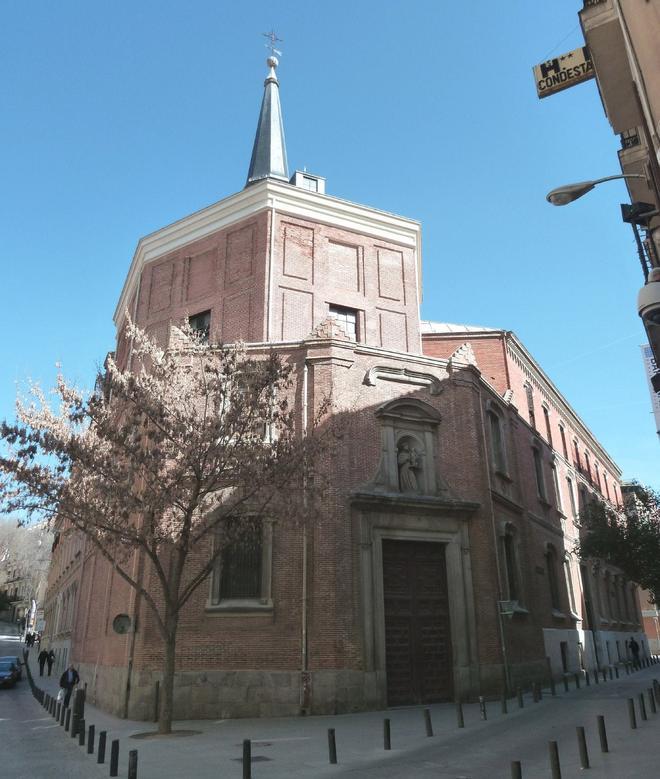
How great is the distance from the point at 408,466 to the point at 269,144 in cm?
1716

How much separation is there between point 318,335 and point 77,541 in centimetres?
2037

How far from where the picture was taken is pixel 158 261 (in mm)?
25812

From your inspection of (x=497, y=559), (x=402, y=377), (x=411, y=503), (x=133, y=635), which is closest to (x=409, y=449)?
(x=411, y=503)

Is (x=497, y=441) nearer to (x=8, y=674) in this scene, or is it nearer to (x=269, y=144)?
(x=269, y=144)

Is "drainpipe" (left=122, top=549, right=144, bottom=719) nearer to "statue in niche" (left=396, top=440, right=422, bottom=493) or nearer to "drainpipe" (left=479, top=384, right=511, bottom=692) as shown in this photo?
"statue in niche" (left=396, top=440, right=422, bottom=493)

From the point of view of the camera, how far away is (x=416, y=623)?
59.4 feet

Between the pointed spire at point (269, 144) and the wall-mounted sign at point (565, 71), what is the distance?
15569mm

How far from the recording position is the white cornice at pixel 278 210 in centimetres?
2388

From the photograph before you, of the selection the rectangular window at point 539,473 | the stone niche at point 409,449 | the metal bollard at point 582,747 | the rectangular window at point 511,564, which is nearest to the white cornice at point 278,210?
the stone niche at point 409,449

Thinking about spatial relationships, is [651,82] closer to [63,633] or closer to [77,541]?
[77,541]

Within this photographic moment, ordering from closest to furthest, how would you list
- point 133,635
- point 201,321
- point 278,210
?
point 133,635
point 278,210
point 201,321

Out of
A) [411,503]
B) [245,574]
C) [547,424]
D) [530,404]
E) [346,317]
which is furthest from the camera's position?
[547,424]

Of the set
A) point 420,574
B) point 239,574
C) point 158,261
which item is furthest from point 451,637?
point 158,261

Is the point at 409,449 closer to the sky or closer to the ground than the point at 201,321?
closer to the ground
